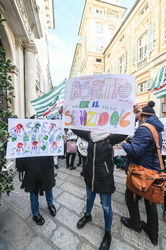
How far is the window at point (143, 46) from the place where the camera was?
10547mm

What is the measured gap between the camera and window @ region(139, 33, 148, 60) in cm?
1055

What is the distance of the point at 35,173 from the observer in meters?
1.93

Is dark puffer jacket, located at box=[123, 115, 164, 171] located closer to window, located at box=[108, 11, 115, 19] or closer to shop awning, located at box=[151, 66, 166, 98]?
shop awning, located at box=[151, 66, 166, 98]

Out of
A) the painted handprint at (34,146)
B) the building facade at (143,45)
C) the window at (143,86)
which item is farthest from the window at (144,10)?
the painted handprint at (34,146)

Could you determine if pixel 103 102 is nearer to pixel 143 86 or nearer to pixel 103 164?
pixel 103 164

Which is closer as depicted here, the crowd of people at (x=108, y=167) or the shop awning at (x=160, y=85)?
the crowd of people at (x=108, y=167)

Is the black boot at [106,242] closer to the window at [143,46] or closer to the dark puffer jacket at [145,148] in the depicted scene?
the dark puffer jacket at [145,148]

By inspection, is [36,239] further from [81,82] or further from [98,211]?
[81,82]

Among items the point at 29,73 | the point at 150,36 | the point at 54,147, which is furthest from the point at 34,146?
the point at 150,36

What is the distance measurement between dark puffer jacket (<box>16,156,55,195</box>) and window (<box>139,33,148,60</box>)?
12.3m

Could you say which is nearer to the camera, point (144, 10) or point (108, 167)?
point (108, 167)

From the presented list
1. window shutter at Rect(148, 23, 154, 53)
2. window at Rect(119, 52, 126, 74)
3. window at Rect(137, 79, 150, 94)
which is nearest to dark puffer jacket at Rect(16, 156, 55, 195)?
window at Rect(137, 79, 150, 94)

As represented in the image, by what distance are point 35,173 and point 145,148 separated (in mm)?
1681

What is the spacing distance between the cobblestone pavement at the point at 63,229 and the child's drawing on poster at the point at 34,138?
1.19 m
